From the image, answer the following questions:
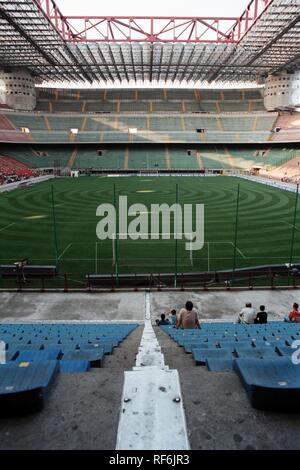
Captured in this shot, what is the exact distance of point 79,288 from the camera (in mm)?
16141

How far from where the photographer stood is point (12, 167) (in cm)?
6688

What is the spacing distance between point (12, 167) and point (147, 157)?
3092 centimetres

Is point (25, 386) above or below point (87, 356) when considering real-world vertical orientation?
above

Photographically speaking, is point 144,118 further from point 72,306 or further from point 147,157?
point 72,306

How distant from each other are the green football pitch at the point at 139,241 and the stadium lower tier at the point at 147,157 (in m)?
37.6

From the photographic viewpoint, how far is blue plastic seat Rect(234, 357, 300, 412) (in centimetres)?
253

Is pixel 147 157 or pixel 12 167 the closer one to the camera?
pixel 12 167

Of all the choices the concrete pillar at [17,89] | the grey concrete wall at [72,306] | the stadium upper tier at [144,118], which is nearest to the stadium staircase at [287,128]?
the stadium upper tier at [144,118]

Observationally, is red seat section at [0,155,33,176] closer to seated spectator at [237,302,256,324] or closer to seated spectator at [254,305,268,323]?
seated spectator at [237,302,256,324]

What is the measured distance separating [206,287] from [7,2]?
156 ft

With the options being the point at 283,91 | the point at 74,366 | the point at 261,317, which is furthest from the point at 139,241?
the point at 283,91

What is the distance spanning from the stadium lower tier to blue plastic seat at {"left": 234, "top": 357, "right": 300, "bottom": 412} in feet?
244

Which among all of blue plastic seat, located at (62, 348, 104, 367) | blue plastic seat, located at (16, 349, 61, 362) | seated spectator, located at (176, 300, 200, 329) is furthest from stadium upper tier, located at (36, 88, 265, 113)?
blue plastic seat, located at (16, 349, 61, 362)

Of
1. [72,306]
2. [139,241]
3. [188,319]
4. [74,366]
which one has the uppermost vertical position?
[74,366]
